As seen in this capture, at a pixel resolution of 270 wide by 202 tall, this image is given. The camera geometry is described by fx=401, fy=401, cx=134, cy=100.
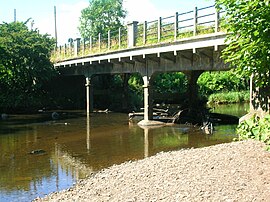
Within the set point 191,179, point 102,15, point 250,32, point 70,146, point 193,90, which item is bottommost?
point 70,146

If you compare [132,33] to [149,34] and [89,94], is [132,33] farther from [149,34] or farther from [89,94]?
[89,94]

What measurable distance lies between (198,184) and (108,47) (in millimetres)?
19920

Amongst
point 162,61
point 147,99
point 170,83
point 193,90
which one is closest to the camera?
point 162,61

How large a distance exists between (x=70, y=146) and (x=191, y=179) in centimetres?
1062

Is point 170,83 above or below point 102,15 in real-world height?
below

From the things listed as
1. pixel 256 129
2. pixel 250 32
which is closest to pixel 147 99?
pixel 256 129

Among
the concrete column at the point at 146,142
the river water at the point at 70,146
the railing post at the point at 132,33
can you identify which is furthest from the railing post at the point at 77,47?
the concrete column at the point at 146,142

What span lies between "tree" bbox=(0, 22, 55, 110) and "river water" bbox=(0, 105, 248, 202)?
308 inches

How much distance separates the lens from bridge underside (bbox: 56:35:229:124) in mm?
19042

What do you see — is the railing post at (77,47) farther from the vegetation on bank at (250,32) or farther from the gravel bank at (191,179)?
the vegetation on bank at (250,32)

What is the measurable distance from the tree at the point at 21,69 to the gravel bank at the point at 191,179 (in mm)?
26388

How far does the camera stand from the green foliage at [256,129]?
12.5 m

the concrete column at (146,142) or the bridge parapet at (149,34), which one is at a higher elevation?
the bridge parapet at (149,34)

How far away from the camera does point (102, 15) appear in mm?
70000
